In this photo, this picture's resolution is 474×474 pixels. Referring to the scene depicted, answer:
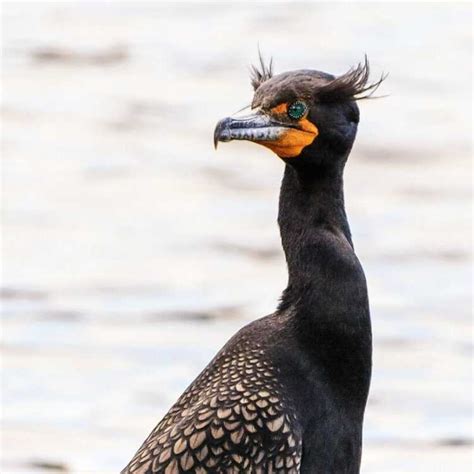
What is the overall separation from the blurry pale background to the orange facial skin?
205 inches

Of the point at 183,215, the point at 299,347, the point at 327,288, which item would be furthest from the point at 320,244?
the point at 183,215

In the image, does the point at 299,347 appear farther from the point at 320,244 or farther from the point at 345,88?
the point at 345,88

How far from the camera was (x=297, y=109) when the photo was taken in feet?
29.2

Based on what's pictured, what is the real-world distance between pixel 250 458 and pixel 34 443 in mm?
5280

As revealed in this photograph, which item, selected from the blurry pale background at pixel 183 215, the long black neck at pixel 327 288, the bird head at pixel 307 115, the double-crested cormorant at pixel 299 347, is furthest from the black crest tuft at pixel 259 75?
the blurry pale background at pixel 183 215

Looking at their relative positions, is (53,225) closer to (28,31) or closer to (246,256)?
(246,256)

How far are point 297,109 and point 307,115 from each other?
5cm

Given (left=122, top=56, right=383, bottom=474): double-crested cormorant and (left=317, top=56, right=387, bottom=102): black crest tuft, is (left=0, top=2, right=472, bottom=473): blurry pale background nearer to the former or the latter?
(left=122, top=56, right=383, bottom=474): double-crested cormorant

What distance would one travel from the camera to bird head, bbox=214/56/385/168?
29.0 ft

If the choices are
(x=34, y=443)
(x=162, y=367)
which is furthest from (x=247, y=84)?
(x=34, y=443)

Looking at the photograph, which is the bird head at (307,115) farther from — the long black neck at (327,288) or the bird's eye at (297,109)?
the long black neck at (327,288)

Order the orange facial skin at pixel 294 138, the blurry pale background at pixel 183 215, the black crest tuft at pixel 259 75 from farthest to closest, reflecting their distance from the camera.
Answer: the blurry pale background at pixel 183 215 → the black crest tuft at pixel 259 75 → the orange facial skin at pixel 294 138

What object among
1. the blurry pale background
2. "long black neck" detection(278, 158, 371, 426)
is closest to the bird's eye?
"long black neck" detection(278, 158, 371, 426)

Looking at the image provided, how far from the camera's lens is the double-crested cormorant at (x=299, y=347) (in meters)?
8.86
